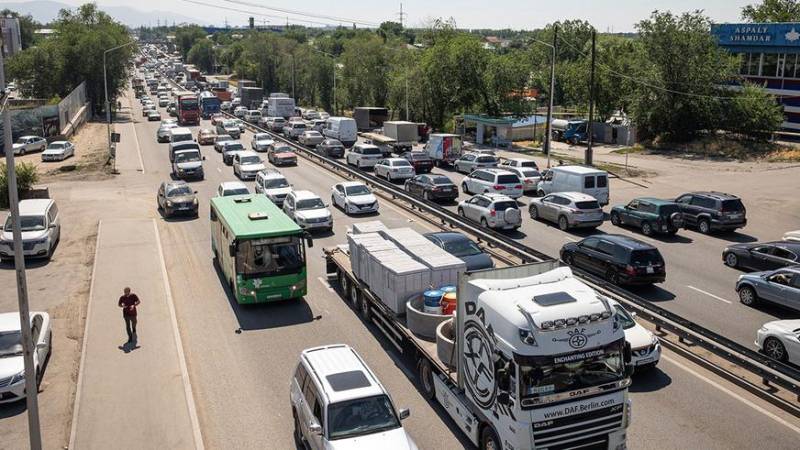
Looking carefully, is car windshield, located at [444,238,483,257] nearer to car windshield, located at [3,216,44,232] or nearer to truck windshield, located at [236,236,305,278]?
truck windshield, located at [236,236,305,278]

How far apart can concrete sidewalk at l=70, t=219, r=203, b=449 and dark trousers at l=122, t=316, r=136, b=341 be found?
0.80 feet

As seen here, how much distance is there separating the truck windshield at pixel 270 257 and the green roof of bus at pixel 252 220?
0.23 metres

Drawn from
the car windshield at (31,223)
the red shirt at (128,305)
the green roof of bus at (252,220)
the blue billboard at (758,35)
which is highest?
the blue billboard at (758,35)

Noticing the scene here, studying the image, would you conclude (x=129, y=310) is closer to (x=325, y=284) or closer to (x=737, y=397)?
(x=325, y=284)

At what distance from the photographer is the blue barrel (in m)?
15.5

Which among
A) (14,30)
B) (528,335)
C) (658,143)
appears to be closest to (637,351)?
(528,335)

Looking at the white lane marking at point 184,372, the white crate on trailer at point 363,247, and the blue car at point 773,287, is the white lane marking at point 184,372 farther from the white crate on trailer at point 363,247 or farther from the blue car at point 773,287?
the blue car at point 773,287

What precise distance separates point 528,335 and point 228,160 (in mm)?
43538

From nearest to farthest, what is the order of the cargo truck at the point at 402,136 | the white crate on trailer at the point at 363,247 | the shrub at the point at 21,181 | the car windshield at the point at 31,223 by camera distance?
the white crate on trailer at the point at 363,247 < the car windshield at the point at 31,223 < the shrub at the point at 21,181 < the cargo truck at the point at 402,136

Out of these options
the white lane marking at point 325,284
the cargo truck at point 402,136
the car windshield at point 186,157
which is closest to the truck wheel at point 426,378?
the white lane marking at point 325,284

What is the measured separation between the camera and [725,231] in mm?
31188

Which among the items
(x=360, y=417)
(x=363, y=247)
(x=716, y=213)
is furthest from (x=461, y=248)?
(x=716, y=213)

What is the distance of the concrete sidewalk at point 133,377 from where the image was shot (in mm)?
13656

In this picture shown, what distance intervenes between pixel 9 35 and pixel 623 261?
17.5 metres
